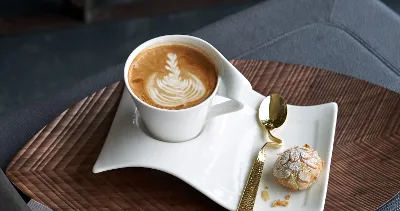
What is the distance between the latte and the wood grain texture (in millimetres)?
113

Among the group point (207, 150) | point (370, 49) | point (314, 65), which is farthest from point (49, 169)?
point (370, 49)

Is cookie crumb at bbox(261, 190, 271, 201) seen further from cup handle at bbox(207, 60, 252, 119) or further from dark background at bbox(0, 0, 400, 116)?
dark background at bbox(0, 0, 400, 116)

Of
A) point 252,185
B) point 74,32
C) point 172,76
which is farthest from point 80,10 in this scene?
point 252,185

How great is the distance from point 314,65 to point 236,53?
0.47ft

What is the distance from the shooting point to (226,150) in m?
0.86

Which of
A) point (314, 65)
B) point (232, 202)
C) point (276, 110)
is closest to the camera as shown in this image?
point (232, 202)

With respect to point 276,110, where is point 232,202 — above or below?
below

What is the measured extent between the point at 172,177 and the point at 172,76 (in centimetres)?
14

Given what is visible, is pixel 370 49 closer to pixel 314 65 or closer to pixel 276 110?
pixel 314 65

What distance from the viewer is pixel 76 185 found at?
33.6 inches

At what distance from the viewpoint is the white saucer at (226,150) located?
81 centimetres

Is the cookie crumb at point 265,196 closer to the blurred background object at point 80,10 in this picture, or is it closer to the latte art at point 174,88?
the latte art at point 174,88

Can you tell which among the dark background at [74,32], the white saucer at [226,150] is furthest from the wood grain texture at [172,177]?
the dark background at [74,32]

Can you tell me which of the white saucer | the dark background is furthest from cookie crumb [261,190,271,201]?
the dark background
